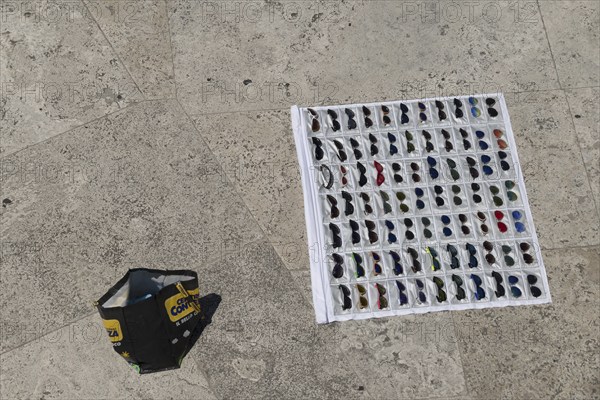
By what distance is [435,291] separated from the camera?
7227 mm

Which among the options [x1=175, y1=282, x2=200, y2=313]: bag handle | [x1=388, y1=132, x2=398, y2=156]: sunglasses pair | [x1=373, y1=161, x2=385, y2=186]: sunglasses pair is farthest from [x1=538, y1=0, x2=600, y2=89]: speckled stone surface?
[x1=175, y1=282, x2=200, y2=313]: bag handle

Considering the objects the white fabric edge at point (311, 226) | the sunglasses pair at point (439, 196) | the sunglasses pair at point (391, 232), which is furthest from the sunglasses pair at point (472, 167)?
the white fabric edge at point (311, 226)

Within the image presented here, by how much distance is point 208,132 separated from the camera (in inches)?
314

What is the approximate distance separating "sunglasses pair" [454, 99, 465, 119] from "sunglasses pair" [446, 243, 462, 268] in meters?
1.78

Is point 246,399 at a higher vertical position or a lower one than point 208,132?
lower

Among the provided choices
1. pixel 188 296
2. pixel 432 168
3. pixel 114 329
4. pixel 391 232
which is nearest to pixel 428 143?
pixel 432 168

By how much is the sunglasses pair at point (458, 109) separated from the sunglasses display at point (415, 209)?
0.01 m

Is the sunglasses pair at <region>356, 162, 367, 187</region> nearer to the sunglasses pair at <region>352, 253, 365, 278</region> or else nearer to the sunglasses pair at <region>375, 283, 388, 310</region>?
the sunglasses pair at <region>352, 253, 365, 278</region>

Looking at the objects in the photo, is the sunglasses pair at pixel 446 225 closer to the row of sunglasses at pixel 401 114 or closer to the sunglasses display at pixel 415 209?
the sunglasses display at pixel 415 209

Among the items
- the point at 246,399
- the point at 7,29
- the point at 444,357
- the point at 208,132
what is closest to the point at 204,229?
the point at 208,132

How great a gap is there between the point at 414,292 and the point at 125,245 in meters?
3.49

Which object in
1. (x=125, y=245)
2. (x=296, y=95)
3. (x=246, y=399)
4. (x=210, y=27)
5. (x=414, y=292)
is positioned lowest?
(x=246, y=399)

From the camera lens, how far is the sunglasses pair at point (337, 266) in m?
7.30

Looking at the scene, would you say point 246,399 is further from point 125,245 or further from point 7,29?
point 7,29
